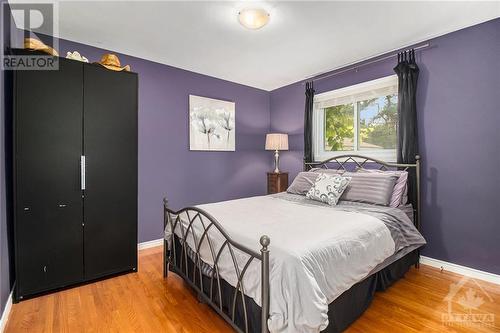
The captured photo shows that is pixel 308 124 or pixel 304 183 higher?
pixel 308 124

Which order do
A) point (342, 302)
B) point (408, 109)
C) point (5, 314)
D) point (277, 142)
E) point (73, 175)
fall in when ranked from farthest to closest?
point (277, 142) < point (408, 109) < point (73, 175) < point (5, 314) < point (342, 302)

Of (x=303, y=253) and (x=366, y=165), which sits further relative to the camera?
(x=366, y=165)

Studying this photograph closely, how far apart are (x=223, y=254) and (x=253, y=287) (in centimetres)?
37

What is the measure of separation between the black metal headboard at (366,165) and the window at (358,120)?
126 millimetres

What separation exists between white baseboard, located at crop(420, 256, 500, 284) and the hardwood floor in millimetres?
102

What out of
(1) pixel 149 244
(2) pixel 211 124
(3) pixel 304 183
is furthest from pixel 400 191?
(1) pixel 149 244

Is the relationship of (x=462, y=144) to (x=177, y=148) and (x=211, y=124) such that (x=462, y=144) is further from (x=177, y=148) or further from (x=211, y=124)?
(x=177, y=148)

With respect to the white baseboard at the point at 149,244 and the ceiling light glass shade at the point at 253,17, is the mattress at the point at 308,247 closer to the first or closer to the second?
the white baseboard at the point at 149,244

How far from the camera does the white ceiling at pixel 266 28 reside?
7.28 feet

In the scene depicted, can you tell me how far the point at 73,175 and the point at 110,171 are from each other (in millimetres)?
310

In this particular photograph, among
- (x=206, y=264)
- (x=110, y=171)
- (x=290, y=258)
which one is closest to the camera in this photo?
(x=290, y=258)

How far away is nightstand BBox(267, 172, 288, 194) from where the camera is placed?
4.23 m

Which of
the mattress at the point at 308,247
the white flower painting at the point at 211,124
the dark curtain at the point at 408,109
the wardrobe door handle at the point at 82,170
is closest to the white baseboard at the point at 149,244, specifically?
the mattress at the point at 308,247

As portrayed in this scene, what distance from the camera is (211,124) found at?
406 centimetres
